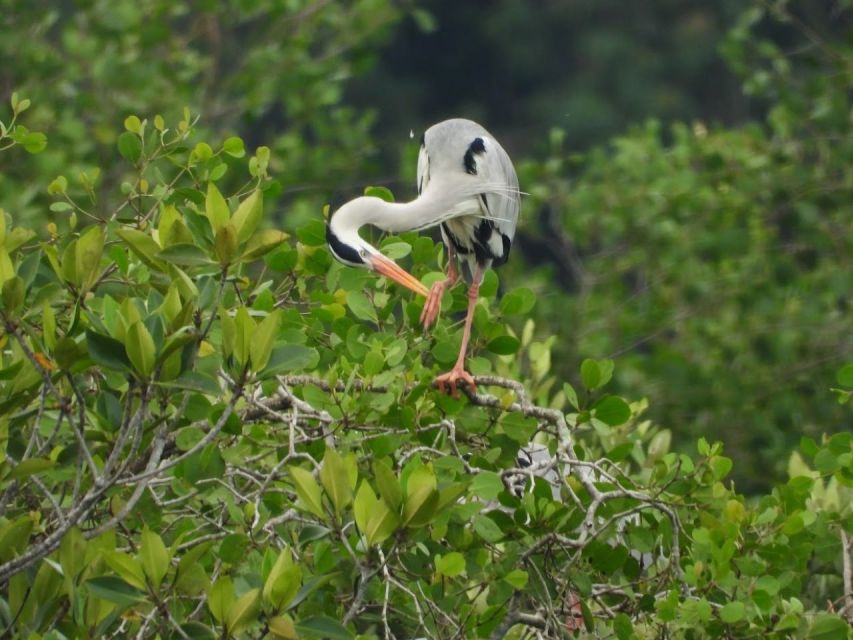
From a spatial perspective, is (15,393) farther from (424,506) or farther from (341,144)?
(341,144)

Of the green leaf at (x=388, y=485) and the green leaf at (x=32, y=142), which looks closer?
the green leaf at (x=388, y=485)

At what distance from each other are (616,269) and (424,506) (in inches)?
243

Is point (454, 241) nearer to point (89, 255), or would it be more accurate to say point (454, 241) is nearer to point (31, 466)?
point (89, 255)

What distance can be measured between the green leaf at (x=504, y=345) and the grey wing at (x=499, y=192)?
1.38m

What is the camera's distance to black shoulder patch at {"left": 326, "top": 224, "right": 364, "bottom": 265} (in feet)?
13.7

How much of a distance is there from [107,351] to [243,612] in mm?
495

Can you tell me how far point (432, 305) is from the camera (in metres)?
4.03

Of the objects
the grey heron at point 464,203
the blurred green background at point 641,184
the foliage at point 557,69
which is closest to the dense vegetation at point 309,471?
the grey heron at point 464,203

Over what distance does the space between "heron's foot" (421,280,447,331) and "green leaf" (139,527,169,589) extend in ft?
4.34

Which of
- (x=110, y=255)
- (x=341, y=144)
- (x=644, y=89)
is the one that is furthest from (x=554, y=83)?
(x=110, y=255)

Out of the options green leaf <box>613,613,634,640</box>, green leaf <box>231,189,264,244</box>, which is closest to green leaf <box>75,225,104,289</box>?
green leaf <box>231,189,264,244</box>

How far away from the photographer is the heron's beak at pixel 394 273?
13.5ft

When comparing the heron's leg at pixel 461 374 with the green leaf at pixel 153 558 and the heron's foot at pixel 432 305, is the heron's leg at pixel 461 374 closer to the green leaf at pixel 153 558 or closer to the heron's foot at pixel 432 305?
the heron's foot at pixel 432 305

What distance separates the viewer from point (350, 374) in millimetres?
3439
